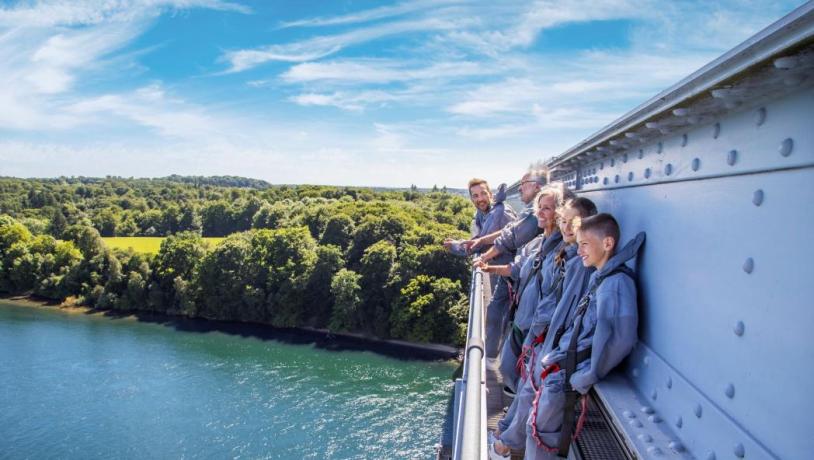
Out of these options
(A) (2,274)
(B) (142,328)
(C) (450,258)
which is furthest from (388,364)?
(A) (2,274)

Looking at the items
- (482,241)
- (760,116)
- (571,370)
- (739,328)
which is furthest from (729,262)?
(482,241)

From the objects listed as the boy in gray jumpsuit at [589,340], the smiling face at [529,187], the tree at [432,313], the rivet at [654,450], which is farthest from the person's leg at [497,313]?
the tree at [432,313]

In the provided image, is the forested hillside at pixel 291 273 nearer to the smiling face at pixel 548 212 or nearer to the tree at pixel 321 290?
the tree at pixel 321 290

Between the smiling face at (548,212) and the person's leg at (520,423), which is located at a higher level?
the smiling face at (548,212)

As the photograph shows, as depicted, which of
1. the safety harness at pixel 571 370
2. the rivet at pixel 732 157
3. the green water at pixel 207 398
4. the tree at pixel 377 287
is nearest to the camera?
the rivet at pixel 732 157

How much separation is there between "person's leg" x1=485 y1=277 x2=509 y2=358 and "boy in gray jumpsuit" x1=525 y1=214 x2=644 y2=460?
2.10 m

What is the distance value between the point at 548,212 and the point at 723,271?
6.04 ft

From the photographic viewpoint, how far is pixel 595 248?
2.79 metres

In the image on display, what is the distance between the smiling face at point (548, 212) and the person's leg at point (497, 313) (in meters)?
1.40

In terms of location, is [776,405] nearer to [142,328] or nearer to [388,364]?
[388,364]

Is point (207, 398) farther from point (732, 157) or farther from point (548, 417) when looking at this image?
point (732, 157)

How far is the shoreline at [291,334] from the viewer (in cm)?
3331

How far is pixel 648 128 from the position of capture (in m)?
2.65

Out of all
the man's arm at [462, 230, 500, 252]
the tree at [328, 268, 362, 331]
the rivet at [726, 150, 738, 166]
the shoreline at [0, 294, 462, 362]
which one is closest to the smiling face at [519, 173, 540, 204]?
the man's arm at [462, 230, 500, 252]
